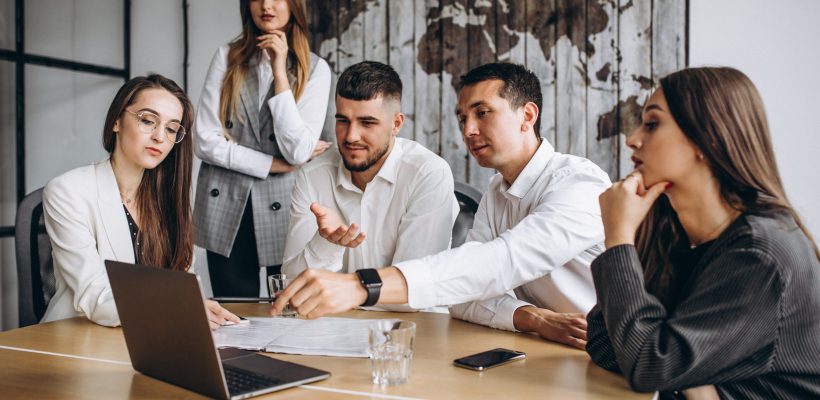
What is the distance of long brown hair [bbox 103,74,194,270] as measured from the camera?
2.12 metres

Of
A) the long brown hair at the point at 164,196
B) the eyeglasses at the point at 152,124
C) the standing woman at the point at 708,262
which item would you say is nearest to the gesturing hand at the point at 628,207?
the standing woman at the point at 708,262

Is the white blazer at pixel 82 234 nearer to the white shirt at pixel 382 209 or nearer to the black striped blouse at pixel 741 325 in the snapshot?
the white shirt at pixel 382 209

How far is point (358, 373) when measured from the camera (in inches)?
49.8

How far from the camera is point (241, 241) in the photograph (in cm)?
284

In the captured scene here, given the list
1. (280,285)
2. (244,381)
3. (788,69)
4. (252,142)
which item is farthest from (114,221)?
(788,69)

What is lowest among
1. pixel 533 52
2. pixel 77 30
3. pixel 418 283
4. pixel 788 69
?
pixel 418 283

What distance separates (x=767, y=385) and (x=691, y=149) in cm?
41

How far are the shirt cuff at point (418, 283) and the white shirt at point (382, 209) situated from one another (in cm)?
65

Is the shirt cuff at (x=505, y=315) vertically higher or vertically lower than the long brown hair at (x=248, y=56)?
lower

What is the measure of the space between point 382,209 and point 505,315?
0.88m

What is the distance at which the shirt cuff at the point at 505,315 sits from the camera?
162 centimetres

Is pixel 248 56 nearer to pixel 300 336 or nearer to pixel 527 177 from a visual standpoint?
pixel 527 177

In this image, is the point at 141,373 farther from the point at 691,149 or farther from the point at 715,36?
the point at 715,36

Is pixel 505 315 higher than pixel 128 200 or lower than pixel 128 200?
lower
